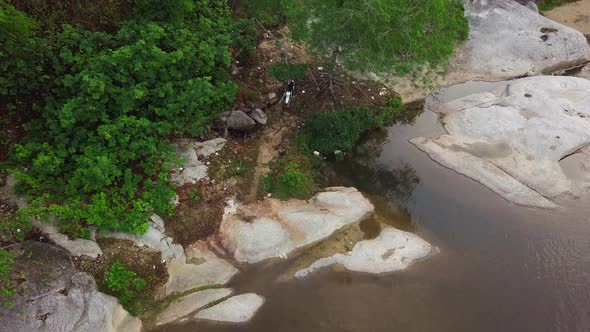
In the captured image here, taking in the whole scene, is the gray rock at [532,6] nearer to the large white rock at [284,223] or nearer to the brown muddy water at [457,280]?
the brown muddy water at [457,280]

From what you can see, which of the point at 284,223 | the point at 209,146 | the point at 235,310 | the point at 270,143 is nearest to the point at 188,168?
the point at 209,146

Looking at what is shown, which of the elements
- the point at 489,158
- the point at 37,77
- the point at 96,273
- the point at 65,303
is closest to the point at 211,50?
the point at 37,77

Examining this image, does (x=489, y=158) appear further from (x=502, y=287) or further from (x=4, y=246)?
(x=4, y=246)

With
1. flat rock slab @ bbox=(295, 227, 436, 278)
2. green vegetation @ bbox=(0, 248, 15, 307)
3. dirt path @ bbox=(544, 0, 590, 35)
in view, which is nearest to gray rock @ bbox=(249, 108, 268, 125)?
flat rock slab @ bbox=(295, 227, 436, 278)

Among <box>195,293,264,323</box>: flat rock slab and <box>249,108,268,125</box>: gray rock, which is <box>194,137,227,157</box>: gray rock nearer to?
<box>249,108,268,125</box>: gray rock

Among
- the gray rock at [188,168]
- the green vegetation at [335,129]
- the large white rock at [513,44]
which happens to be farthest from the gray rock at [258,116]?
the large white rock at [513,44]

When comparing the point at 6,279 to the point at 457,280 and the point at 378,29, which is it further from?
the point at 378,29
